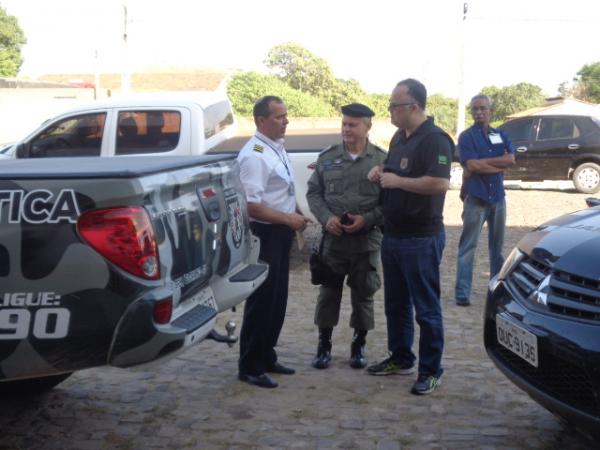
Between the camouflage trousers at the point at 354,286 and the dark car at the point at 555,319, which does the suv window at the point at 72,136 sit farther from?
the dark car at the point at 555,319

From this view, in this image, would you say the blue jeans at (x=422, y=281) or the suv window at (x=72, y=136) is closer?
the blue jeans at (x=422, y=281)

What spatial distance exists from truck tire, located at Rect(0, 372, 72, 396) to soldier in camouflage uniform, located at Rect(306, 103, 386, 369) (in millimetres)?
1654

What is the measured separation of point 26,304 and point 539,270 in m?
2.21

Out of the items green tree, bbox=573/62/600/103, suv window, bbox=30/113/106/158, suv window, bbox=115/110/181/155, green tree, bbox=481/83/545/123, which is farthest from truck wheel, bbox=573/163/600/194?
green tree, bbox=573/62/600/103

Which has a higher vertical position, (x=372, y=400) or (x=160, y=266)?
(x=160, y=266)

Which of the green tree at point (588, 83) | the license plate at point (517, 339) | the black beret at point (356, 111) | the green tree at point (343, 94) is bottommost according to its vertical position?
the license plate at point (517, 339)

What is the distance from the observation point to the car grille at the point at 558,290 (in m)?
3.01

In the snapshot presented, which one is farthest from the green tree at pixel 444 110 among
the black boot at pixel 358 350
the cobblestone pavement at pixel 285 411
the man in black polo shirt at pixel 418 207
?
the man in black polo shirt at pixel 418 207

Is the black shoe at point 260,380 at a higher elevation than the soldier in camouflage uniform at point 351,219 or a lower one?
lower

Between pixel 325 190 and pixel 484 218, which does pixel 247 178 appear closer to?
pixel 325 190

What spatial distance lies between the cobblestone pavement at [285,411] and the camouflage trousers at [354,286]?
0.34 m

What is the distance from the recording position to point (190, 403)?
4387mm

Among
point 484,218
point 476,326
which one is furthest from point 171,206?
point 484,218

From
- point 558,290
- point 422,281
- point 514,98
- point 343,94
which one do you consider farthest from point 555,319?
point 514,98
